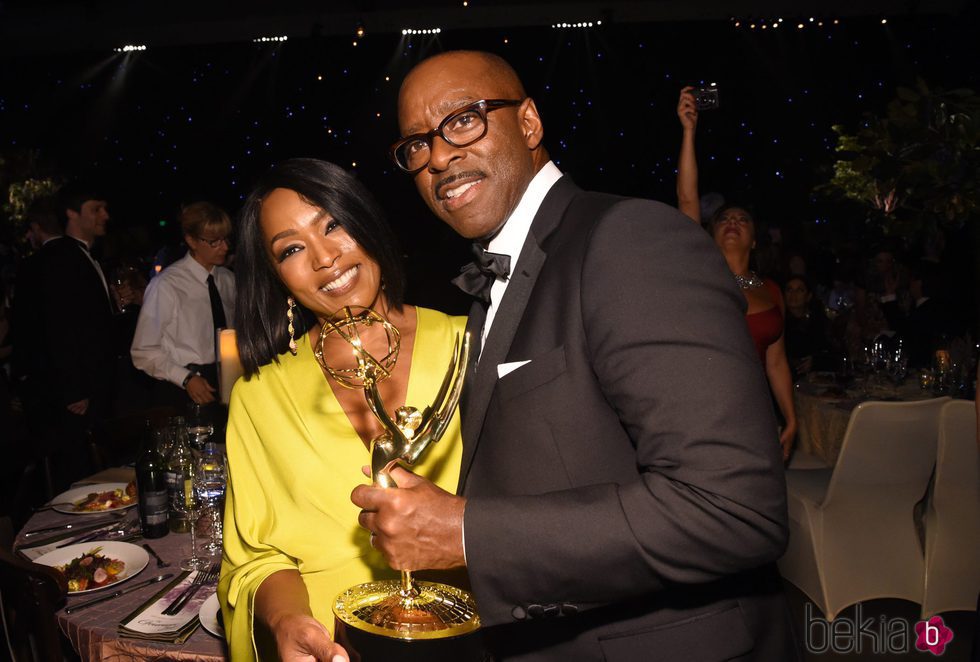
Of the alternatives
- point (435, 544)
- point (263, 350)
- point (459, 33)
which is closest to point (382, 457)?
point (435, 544)

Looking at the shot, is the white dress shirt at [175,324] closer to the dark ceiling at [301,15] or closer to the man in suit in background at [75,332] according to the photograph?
the man in suit in background at [75,332]

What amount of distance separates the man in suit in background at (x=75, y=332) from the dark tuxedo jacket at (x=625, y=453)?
454 cm

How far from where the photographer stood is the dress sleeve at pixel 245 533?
161 cm

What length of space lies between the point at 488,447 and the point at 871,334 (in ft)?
17.9

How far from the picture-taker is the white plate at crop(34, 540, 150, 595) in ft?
7.62

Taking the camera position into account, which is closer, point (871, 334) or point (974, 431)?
point (974, 431)

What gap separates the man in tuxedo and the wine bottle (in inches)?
64.7

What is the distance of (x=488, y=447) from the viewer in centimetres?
127

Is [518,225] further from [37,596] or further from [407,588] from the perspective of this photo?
[37,596]

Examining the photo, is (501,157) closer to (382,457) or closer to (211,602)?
(382,457)

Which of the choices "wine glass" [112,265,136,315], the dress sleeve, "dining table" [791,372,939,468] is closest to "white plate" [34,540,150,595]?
the dress sleeve

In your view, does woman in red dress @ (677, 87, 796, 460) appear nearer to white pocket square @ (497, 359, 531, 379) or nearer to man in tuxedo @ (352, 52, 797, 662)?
man in tuxedo @ (352, 52, 797, 662)

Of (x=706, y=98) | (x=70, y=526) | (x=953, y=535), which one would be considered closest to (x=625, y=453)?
(x=70, y=526)

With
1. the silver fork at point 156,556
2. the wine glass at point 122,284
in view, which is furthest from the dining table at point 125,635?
the wine glass at point 122,284
